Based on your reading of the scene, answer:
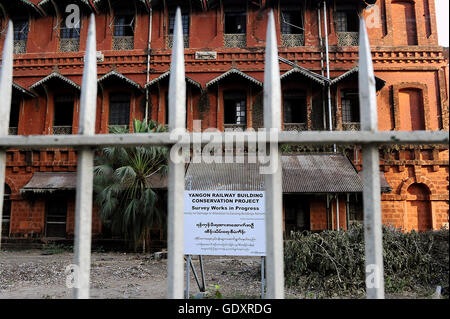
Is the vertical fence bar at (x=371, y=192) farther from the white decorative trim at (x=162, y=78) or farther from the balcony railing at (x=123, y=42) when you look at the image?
the balcony railing at (x=123, y=42)

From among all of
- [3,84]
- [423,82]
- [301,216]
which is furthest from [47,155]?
[423,82]

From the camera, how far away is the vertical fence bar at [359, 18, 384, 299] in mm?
1506

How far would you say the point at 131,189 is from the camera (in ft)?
36.8

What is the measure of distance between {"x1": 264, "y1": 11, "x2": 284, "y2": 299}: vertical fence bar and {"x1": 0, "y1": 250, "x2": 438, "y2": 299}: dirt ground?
4178mm

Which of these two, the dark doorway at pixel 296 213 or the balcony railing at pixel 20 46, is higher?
the balcony railing at pixel 20 46

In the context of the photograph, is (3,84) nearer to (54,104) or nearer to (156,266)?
(156,266)

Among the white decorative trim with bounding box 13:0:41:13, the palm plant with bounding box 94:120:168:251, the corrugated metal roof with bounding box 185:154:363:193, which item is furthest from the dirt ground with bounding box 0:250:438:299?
the white decorative trim with bounding box 13:0:41:13

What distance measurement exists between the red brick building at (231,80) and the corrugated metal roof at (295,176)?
1430 millimetres

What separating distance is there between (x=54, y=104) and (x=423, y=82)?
1612 cm

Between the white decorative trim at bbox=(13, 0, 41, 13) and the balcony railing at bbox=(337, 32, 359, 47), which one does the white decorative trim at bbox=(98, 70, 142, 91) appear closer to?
the white decorative trim at bbox=(13, 0, 41, 13)

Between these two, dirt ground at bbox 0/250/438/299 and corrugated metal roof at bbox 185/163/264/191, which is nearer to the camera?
dirt ground at bbox 0/250/438/299

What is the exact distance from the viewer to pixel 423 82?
1394 cm

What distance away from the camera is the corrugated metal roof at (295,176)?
10883 millimetres

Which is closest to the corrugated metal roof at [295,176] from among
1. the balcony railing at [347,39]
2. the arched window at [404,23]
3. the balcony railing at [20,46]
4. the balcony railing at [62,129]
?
the balcony railing at [347,39]
